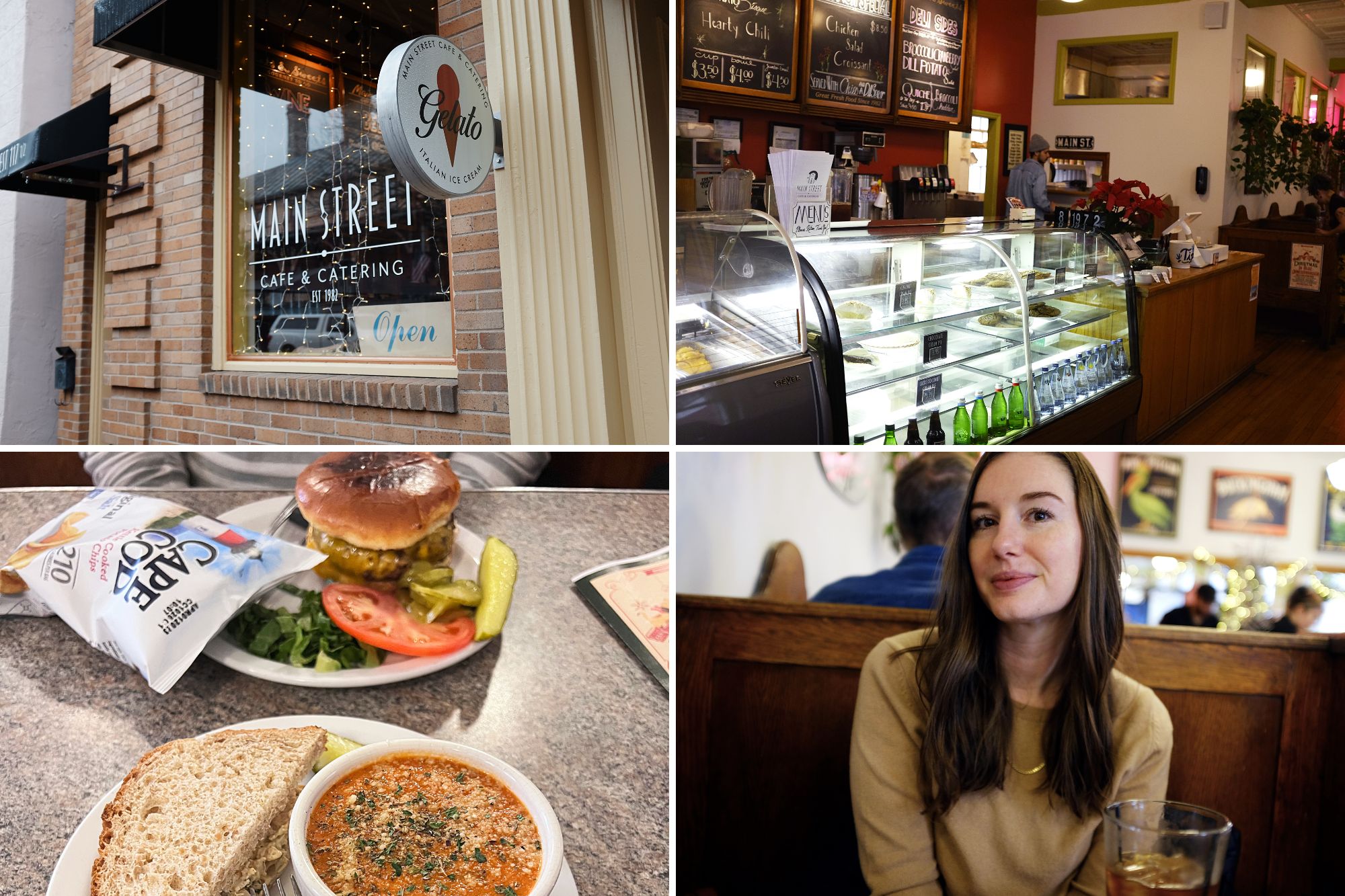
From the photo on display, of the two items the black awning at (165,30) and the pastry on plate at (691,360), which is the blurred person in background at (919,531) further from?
the black awning at (165,30)

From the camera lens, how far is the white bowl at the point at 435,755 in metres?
1.10

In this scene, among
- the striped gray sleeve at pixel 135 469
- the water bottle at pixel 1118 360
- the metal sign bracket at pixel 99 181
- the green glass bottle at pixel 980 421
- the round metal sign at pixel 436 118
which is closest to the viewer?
the striped gray sleeve at pixel 135 469

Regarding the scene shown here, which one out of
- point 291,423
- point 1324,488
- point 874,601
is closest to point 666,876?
point 874,601

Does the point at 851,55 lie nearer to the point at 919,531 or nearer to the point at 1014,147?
the point at 1014,147

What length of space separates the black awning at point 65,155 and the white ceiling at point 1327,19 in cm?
423

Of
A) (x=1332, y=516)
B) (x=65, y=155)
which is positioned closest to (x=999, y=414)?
(x=1332, y=516)

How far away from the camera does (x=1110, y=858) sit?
117 cm

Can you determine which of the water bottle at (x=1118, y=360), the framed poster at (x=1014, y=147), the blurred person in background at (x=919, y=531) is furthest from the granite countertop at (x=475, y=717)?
the framed poster at (x=1014, y=147)

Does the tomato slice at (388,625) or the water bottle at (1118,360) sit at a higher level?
the water bottle at (1118,360)

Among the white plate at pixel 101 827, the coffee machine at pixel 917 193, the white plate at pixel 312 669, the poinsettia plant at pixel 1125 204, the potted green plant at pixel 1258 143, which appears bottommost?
the white plate at pixel 101 827

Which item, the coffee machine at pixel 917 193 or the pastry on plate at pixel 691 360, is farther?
the coffee machine at pixel 917 193

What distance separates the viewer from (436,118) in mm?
1745

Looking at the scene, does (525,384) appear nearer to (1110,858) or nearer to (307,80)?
(1110,858)

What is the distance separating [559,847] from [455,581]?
43cm
